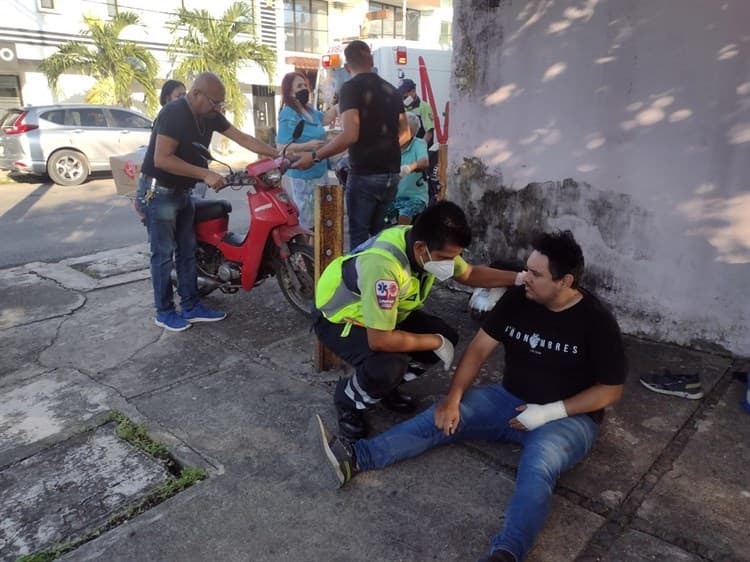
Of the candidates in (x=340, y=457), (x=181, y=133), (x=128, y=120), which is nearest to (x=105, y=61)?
(x=128, y=120)

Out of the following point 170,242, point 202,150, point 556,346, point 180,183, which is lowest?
point 556,346

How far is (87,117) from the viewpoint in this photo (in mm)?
12164

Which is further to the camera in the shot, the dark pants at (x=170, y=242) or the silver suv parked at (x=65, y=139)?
the silver suv parked at (x=65, y=139)

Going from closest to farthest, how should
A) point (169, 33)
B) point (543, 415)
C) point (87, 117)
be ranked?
point (543, 415)
point (87, 117)
point (169, 33)

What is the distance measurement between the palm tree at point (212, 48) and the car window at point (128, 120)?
5561 mm

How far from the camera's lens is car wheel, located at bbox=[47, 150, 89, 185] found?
11625 millimetres

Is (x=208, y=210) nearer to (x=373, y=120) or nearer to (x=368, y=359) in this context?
(x=373, y=120)

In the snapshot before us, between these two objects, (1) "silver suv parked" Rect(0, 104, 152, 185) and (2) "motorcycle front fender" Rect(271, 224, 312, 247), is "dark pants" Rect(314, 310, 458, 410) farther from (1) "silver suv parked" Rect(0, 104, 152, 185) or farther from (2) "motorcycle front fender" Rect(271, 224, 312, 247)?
(1) "silver suv parked" Rect(0, 104, 152, 185)

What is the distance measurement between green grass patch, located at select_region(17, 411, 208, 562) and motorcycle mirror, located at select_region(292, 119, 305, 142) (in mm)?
3052

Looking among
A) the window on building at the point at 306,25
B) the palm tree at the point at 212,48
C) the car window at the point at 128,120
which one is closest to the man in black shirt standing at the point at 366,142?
the car window at the point at 128,120

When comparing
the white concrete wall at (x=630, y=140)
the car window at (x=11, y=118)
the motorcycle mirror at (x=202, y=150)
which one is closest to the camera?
the white concrete wall at (x=630, y=140)

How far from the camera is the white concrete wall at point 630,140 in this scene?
11.5ft

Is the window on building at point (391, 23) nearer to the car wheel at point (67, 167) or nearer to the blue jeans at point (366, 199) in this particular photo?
the car wheel at point (67, 167)

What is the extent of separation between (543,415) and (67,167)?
39.0ft
